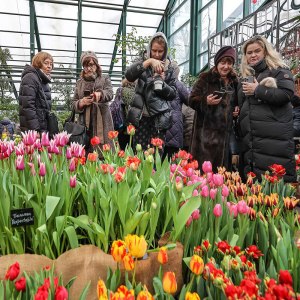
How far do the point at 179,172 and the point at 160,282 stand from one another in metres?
0.56

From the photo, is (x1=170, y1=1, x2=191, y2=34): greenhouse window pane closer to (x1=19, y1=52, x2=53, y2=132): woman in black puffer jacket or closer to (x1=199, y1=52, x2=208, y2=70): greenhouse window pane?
(x1=199, y1=52, x2=208, y2=70): greenhouse window pane

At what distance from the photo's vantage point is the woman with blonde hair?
199 cm

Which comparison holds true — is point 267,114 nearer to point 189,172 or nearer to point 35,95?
point 189,172

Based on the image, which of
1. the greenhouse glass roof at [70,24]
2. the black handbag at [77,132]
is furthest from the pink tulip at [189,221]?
the greenhouse glass roof at [70,24]

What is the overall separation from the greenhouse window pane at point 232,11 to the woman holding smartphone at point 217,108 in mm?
5656

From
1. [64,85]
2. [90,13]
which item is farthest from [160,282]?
[90,13]

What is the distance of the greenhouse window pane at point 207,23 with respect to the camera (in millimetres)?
8615

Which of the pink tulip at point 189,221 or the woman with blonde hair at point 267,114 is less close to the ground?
the woman with blonde hair at point 267,114

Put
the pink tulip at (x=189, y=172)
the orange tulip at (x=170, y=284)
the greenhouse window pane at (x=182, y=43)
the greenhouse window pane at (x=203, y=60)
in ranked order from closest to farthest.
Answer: the orange tulip at (x=170, y=284), the pink tulip at (x=189, y=172), the greenhouse window pane at (x=203, y=60), the greenhouse window pane at (x=182, y=43)

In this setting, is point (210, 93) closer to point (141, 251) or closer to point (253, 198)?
point (253, 198)

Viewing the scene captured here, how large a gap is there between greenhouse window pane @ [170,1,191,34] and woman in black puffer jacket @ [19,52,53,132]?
8.34m

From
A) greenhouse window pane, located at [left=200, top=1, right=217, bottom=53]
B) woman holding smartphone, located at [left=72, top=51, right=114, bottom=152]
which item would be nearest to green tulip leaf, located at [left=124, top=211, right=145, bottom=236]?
woman holding smartphone, located at [left=72, top=51, right=114, bottom=152]

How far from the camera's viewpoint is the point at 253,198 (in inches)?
40.9

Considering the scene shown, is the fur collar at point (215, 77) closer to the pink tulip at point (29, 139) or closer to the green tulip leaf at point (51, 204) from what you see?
the pink tulip at point (29, 139)
